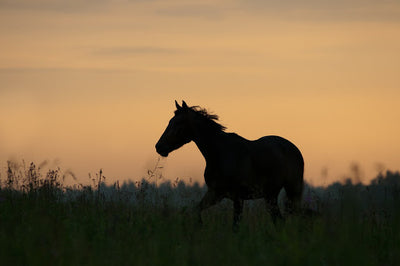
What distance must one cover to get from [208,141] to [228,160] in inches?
21.1

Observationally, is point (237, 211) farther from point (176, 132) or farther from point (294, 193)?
point (294, 193)

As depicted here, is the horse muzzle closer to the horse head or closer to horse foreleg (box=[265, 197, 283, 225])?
the horse head

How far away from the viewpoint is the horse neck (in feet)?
34.6

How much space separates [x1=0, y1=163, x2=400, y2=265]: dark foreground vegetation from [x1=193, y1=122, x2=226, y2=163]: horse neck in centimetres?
91

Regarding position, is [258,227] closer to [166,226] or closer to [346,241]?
[166,226]

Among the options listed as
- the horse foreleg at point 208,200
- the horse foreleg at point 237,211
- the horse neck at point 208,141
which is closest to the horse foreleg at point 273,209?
the horse foreleg at point 237,211

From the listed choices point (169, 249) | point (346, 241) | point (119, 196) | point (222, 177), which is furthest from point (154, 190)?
point (346, 241)

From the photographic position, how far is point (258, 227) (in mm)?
9242

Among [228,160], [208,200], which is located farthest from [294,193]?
[208,200]

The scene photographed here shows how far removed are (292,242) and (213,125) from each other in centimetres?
407

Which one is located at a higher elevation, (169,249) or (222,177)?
(222,177)

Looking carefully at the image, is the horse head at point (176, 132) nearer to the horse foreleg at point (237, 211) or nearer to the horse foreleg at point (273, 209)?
the horse foreleg at point (237, 211)

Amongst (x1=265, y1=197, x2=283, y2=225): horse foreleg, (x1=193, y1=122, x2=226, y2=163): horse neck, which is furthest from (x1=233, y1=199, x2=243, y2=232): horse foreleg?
(x1=193, y1=122, x2=226, y2=163): horse neck

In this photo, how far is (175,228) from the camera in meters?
8.16
